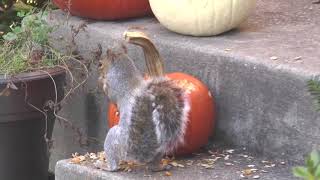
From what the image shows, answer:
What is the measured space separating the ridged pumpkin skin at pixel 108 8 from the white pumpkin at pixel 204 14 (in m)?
0.49

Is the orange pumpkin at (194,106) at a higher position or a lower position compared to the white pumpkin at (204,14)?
lower

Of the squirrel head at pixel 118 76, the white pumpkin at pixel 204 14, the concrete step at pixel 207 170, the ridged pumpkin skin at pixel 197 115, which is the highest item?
the white pumpkin at pixel 204 14

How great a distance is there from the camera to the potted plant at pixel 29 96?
3.88 m

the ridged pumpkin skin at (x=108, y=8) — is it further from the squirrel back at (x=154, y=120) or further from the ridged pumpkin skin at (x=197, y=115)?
the squirrel back at (x=154, y=120)

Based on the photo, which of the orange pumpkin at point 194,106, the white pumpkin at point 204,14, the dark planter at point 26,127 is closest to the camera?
the orange pumpkin at point 194,106

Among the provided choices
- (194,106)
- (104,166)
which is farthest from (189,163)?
(104,166)

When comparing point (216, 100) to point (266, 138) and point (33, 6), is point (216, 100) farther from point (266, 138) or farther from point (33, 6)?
point (33, 6)

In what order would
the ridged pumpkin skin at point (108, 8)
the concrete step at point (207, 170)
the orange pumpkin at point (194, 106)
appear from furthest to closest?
1. the ridged pumpkin skin at point (108, 8)
2. the orange pumpkin at point (194, 106)
3. the concrete step at point (207, 170)

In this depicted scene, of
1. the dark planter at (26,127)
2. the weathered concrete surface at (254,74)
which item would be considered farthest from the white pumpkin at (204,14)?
the dark planter at (26,127)

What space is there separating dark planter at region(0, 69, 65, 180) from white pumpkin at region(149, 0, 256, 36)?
2.21ft

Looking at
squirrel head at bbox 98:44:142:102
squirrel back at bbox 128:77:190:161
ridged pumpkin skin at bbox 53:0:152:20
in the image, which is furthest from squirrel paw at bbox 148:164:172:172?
ridged pumpkin skin at bbox 53:0:152:20

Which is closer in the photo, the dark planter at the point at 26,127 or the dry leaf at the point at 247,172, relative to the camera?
the dry leaf at the point at 247,172

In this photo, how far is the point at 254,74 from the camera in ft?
10.9

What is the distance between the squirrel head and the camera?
3.02 metres
